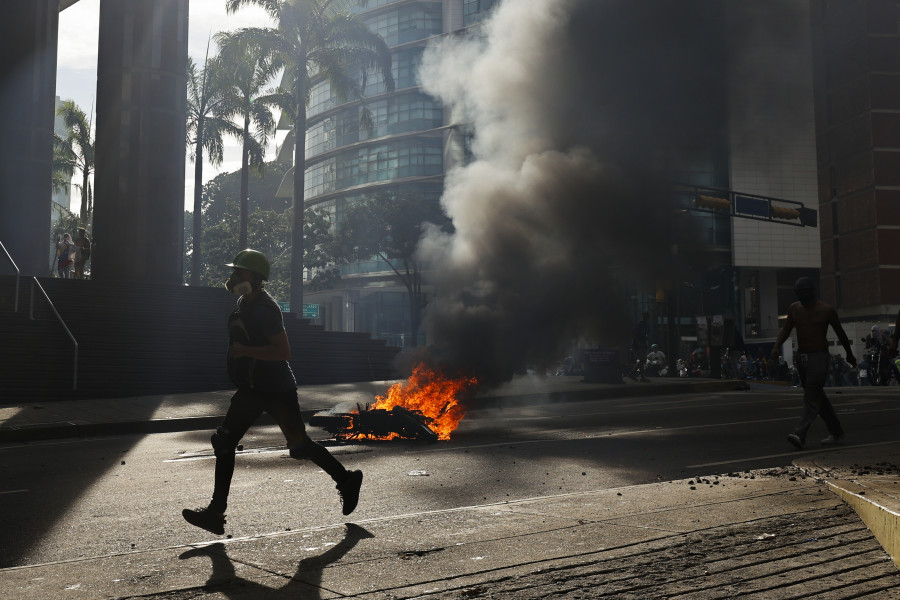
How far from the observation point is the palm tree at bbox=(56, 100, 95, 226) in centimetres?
4488

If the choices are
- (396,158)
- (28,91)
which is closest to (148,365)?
(28,91)

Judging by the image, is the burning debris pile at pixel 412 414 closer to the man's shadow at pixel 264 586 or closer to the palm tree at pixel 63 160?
the man's shadow at pixel 264 586

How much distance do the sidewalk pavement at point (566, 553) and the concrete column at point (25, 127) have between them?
86.1ft

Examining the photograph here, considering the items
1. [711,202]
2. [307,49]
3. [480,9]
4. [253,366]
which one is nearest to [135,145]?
[480,9]

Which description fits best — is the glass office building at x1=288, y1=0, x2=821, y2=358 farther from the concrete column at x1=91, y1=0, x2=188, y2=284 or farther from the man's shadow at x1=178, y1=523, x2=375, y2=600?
the man's shadow at x1=178, y1=523, x2=375, y2=600

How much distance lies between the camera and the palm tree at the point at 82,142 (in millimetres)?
44875

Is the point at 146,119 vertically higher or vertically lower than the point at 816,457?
higher

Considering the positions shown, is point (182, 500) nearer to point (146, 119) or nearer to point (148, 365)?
point (148, 365)

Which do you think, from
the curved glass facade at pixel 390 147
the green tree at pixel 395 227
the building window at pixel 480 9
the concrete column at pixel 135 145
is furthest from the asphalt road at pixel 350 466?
the curved glass facade at pixel 390 147

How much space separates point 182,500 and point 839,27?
4643cm

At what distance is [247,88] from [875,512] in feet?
112

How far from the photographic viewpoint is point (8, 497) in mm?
6676

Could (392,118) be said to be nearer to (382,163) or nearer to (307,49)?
(382,163)

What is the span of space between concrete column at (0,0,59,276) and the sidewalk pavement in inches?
1033
